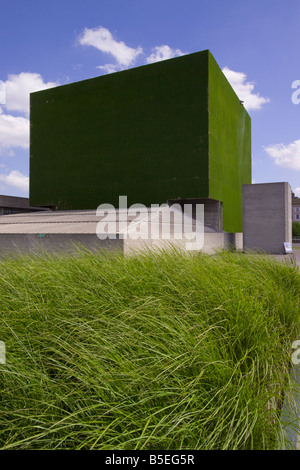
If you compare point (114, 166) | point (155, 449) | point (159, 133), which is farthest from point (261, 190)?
point (155, 449)

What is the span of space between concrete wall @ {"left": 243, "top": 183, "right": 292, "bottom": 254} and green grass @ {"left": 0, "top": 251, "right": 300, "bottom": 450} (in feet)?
48.2

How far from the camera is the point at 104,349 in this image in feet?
7.34

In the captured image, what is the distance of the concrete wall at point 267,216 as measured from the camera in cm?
1747

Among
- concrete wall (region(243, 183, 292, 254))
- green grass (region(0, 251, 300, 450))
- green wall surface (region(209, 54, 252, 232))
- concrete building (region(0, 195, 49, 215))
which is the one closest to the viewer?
green grass (region(0, 251, 300, 450))

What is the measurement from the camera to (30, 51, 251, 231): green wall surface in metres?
15.7

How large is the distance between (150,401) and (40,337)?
1033mm

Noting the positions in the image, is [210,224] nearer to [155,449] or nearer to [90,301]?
[90,301]

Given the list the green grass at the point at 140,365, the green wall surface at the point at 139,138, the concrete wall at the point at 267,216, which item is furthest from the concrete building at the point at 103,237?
the concrete wall at the point at 267,216

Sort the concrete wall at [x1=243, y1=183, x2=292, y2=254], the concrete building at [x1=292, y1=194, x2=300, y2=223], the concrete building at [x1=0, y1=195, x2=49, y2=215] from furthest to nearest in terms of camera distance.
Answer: the concrete building at [x1=292, y1=194, x2=300, y2=223] < the concrete building at [x1=0, y1=195, x2=49, y2=215] < the concrete wall at [x1=243, y1=183, x2=292, y2=254]

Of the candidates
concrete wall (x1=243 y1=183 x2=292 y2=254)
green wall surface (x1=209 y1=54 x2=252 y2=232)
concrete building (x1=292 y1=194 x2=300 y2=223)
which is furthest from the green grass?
concrete building (x1=292 y1=194 x2=300 y2=223)

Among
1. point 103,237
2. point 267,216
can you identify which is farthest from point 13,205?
point 267,216

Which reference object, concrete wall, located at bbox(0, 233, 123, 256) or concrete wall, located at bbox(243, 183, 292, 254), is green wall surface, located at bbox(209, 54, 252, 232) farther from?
concrete wall, located at bbox(0, 233, 123, 256)

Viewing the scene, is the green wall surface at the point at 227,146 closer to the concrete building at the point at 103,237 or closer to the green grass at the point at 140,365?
the concrete building at the point at 103,237

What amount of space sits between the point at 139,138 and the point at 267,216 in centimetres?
858
